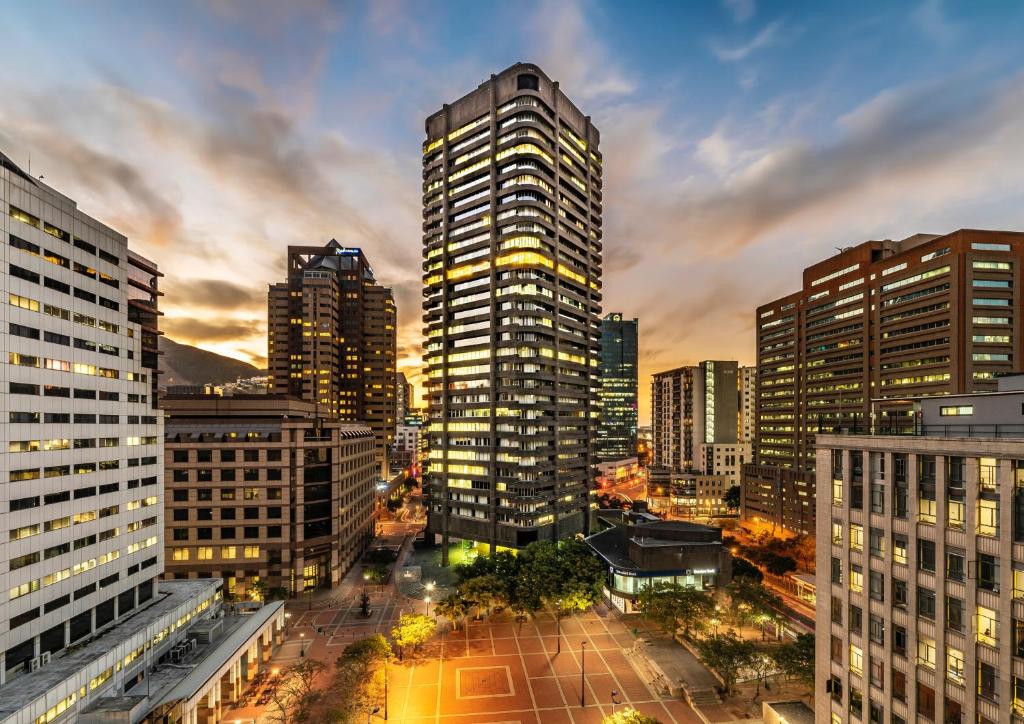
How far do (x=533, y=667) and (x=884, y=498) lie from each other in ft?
155

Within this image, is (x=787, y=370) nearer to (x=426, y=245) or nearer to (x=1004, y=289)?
(x=1004, y=289)

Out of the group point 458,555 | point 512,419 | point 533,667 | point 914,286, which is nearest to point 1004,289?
point 914,286

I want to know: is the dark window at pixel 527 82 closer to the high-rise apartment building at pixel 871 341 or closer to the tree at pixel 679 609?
the high-rise apartment building at pixel 871 341

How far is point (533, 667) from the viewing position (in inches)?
2571

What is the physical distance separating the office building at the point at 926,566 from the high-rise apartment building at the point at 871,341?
46466 millimetres

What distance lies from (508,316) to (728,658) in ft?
255

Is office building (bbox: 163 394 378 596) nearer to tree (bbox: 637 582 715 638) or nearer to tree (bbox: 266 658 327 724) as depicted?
tree (bbox: 266 658 327 724)

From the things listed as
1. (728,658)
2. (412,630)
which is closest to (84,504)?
(412,630)

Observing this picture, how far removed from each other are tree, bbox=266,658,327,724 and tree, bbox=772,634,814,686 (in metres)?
52.6

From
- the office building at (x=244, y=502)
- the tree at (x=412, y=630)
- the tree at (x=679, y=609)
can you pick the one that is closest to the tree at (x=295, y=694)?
the tree at (x=412, y=630)

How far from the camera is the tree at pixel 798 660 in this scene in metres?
55.6

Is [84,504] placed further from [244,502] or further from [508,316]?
[508,316]

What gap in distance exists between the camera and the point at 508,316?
11488cm

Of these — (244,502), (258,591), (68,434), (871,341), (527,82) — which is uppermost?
(527,82)
